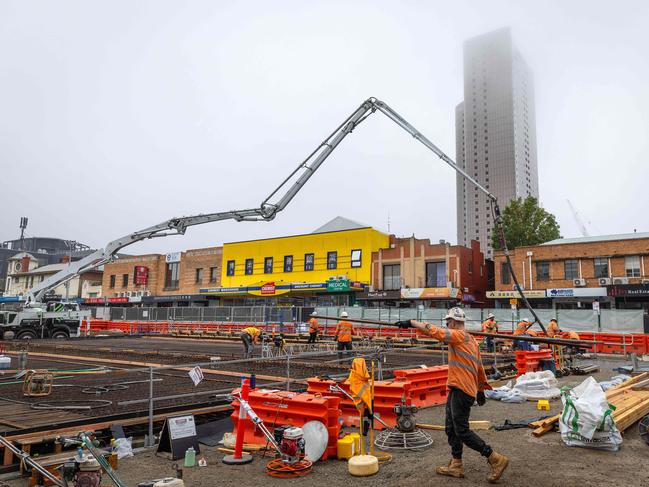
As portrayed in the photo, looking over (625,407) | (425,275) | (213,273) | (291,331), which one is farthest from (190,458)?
(213,273)

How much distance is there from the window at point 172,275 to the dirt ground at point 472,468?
51813mm

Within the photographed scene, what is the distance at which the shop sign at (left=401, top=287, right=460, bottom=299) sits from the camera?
40.5 m

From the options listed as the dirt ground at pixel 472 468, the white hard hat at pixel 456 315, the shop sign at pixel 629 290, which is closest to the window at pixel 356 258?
the shop sign at pixel 629 290

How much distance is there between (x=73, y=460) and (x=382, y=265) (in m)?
39.9

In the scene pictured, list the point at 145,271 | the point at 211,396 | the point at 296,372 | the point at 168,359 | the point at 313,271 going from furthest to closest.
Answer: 1. the point at 145,271
2. the point at 313,271
3. the point at 168,359
4. the point at 296,372
5. the point at 211,396

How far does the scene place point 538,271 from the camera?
40000 mm

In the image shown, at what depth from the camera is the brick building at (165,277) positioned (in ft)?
182

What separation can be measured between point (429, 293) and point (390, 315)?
31.2ft

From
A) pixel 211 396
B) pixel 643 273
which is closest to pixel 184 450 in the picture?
pixel 211 396

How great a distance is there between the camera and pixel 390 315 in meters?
33.1

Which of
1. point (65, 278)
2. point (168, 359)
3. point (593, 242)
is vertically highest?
point (593, 242)

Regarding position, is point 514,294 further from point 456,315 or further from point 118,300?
point 118,300

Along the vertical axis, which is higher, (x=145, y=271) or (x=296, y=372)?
(x=145, y=271)

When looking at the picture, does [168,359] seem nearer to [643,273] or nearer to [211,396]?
[211,396]
